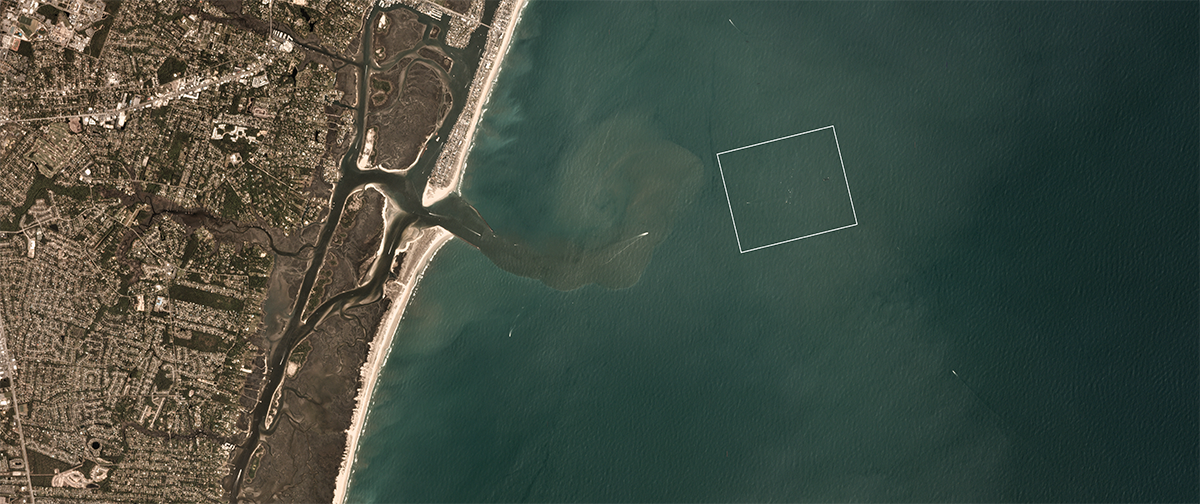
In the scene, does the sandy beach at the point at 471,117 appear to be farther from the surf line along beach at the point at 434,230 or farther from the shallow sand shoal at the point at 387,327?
the shallow sand shoal at the point at 387,327

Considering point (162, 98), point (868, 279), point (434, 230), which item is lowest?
point (434, 230)

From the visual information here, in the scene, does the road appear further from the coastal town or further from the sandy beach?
the sandy beach

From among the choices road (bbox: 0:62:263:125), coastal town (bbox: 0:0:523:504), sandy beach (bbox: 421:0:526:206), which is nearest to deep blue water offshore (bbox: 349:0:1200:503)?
sandy beach (bbox: 421:0:526:206)

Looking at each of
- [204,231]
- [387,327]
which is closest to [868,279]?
[387,327]

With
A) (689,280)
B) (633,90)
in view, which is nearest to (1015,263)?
(689,280)

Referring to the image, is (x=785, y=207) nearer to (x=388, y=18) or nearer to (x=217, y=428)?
(x=388, y=18)

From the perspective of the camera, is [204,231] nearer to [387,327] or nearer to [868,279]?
[387,327]

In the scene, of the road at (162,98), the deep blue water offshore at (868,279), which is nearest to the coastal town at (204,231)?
the road at (162,98)
